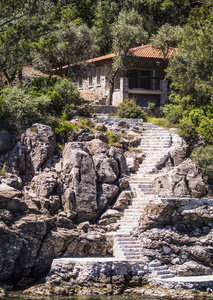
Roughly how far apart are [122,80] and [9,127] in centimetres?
1376

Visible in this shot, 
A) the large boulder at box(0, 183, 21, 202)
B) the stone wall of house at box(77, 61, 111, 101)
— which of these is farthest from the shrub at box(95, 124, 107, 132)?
the stone wall of house at box(77, 61, 111, 101)

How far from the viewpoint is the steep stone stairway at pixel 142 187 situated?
22.0 metres

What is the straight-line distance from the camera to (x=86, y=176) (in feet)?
80.1

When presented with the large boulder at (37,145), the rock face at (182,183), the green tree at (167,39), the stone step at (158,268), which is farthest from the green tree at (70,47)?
the stone step at (158,268)

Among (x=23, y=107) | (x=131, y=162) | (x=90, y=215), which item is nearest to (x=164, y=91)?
(x=131, y=162)

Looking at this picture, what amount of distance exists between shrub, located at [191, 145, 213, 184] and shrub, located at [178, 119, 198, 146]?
148 cm

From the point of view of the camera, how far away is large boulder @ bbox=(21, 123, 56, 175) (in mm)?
25750

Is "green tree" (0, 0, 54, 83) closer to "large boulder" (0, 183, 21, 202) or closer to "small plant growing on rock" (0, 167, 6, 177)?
"small plant growing on rock" (0, 167, 6, 177)

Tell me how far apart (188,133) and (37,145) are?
9.64 m

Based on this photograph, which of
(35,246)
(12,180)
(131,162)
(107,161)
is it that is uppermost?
(107,161)

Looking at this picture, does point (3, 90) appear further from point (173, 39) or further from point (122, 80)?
point (173, 39)

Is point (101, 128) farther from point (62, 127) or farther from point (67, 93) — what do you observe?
point (67, 93)

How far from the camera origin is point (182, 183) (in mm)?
25125

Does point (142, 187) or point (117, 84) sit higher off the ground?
point (117, 84)
